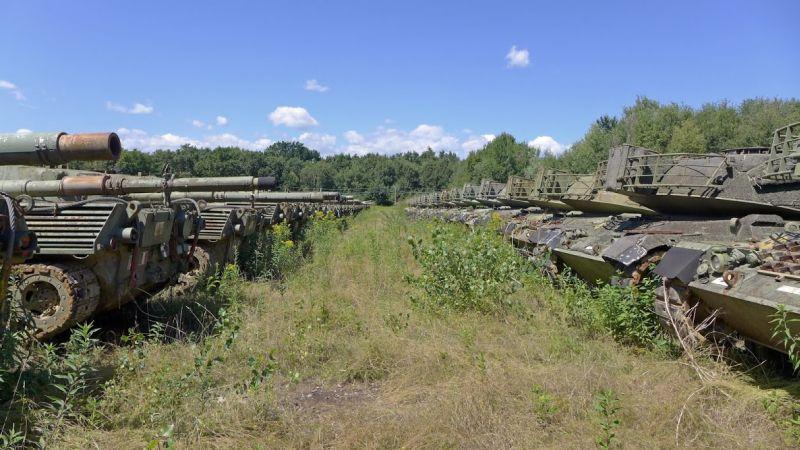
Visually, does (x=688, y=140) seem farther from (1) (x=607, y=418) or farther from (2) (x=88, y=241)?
(2) (x=88, y=241)

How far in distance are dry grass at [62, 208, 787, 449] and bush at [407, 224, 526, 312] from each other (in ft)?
1.15

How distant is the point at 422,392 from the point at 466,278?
2.81 metres

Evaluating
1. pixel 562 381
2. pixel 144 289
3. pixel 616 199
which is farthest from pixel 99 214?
pixel 616 199

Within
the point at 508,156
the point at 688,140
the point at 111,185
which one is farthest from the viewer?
the point at 508,156

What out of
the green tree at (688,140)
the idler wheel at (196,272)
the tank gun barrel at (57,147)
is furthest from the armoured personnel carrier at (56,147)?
the green tree at (688,140)

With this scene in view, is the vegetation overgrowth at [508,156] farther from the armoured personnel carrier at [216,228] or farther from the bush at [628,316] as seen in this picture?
the bush at [628,316]

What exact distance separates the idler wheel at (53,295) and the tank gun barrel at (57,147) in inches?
99.6

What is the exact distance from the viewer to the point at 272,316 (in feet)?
23.2

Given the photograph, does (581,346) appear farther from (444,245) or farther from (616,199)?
(616,199)

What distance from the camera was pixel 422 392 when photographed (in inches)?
193

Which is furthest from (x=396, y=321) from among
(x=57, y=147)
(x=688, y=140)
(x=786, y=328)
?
(x=688, y=140)

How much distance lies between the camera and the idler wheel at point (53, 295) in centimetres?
536

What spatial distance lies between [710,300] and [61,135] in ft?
17.0

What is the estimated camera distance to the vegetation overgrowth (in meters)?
36.5
